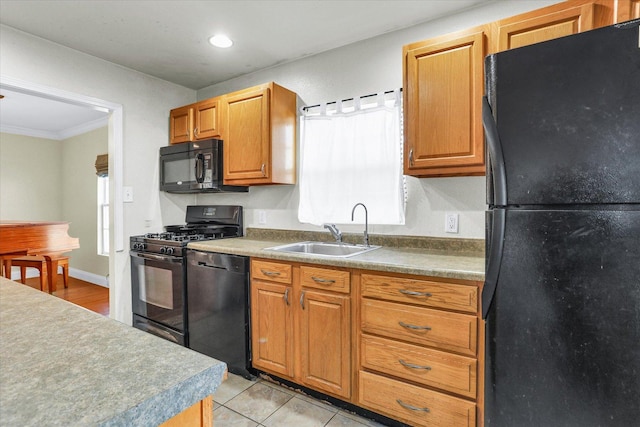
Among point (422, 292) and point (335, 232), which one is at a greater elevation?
point (335, 232)

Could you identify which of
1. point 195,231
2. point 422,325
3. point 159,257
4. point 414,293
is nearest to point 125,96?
point 195,231

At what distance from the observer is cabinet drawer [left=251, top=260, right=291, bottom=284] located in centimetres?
205

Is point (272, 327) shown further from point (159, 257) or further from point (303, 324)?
point (159, 257)

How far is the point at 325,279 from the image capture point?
6.26 feet

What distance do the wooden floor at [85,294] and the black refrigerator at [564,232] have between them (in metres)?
4.15

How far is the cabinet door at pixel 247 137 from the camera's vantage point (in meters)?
2.58

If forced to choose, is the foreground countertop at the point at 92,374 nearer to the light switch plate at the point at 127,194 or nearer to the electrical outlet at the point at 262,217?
the electrical outlet at the point at 262,217

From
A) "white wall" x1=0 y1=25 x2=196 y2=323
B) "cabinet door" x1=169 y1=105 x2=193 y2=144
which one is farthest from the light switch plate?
"cabinet door" x1=169 y1=105 x2=193 y2=144

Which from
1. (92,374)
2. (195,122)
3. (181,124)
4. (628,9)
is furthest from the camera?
(181,124)

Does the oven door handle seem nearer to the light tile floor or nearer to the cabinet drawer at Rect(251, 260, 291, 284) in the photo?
the cabinet drawer at Rect(251, 260, 291, 284)

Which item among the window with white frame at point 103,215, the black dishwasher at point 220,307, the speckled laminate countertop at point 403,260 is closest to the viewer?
the speckled laminate countertop at point 403,260

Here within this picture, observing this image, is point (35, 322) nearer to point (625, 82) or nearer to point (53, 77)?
point (625, 82)

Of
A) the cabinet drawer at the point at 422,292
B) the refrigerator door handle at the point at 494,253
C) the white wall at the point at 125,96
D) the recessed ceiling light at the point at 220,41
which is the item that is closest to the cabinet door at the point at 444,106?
the cabinet drawer at the point at 422,292

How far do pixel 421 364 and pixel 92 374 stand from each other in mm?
1464
